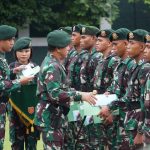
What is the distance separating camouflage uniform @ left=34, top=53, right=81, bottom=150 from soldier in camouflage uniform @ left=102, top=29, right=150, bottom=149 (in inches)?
25.6

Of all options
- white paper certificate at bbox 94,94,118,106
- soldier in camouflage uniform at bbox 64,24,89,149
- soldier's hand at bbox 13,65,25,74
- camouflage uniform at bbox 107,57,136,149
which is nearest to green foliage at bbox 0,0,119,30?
soldier in camouflage uniform at bbox 64,24,89,149

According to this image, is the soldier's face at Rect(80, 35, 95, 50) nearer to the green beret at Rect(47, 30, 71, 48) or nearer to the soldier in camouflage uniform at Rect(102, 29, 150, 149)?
the soldier in camouflage uniform at Rect(102, 29, 150, 149)

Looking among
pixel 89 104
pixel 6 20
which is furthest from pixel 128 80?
pixel 6 20

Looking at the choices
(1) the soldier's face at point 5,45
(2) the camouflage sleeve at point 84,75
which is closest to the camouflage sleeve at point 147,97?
(1) the soldier's face at point 5,45

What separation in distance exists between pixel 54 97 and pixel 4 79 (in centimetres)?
123

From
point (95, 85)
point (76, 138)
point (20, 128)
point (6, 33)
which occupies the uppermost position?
point (6, 33)

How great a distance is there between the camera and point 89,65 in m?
9.27

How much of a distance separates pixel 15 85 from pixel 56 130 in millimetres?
1110

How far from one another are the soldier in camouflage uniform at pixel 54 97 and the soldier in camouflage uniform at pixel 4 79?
81cm

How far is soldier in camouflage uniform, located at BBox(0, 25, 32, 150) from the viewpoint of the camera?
320 inches

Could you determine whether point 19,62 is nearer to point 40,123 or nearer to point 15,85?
point 15,85

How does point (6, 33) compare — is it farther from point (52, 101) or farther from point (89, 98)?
point (89, 98)

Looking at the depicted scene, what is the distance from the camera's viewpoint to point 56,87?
7219mm

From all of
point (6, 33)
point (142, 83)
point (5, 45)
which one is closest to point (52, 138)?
point (142, 83)
